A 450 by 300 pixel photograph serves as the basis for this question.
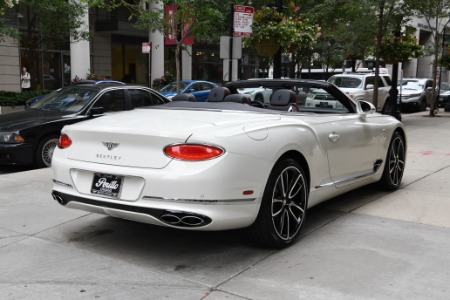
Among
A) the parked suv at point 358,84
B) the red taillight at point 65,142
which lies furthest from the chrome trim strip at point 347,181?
the parked suv at point 358,84

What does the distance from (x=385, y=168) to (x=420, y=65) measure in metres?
60.9

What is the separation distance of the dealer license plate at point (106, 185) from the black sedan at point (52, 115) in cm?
475

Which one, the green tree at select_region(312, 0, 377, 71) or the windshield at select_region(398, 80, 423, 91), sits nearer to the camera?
the green tree at select_region(312, 0, 377, 71)

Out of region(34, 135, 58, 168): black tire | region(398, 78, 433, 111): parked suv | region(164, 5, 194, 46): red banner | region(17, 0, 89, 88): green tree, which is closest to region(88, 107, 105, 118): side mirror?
region(34, 135, 58, 168): black tire

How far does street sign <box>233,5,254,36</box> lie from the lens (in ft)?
36.9

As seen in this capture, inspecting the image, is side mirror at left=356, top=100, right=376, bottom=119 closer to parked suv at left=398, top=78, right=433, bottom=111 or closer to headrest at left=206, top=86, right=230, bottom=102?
headrest at left=206, top=86, right=230, bottom=102

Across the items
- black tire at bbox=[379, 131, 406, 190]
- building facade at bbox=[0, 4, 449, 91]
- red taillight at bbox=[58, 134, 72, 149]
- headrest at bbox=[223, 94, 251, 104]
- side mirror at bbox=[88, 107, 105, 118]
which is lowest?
black tire at bbox=[379, 131, 406, 190]

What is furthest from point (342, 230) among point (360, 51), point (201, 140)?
point (360, 51)

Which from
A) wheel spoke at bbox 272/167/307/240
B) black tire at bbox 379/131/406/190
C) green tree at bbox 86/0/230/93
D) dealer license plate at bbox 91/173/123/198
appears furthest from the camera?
green tree at bbox 86/0/230/93

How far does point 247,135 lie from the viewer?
4059 mm

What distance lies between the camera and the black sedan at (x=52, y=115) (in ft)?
27.2

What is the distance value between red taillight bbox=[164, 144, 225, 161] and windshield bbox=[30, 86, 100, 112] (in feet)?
18.9

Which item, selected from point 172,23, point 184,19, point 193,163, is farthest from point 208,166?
point 172,23

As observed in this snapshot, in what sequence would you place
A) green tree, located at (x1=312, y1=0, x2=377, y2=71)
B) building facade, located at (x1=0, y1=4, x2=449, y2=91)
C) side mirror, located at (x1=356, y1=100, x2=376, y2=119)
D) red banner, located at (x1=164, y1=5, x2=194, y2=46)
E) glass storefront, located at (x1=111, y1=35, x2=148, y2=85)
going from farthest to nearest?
glass storefront, located at (x1=111, y1=35, x2=148, y2=85) < building facade, located at (x1=0, y1=4, x2=449, y2=91) < green tree, located at (x1=312, y1=0, x2=377, y2=71) < red banner, located at (x1=164, y1=5, x2=194, y2=46) < side mirror, located at (x1=356, y1=100, x2=376, y2=119)
